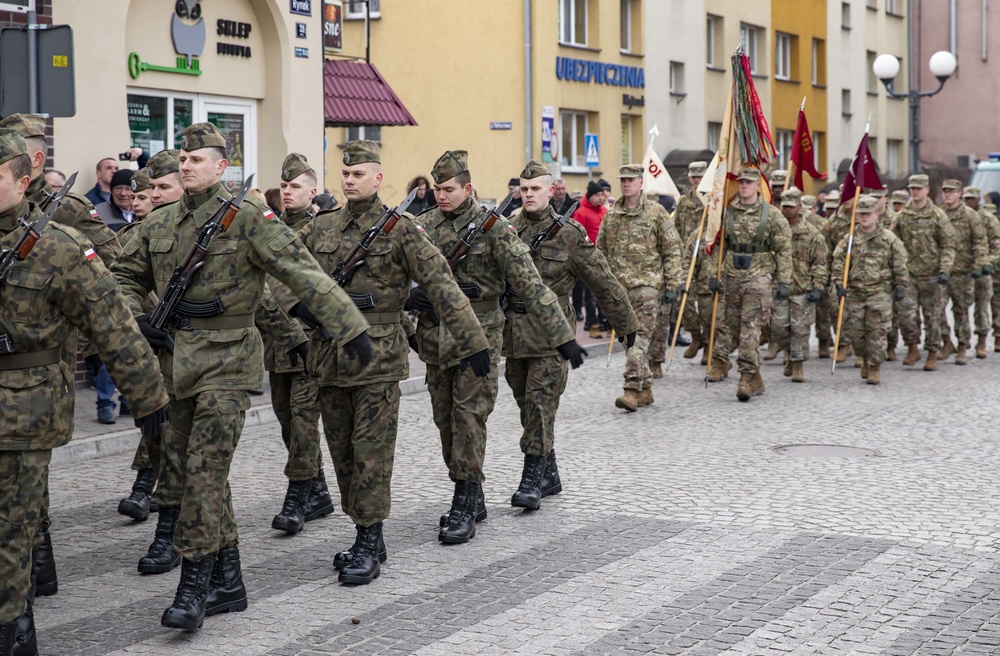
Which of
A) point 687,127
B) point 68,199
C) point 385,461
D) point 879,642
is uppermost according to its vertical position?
point 687,127

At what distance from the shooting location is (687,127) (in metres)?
35.1

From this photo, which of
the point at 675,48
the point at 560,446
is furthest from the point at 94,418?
the point at 675,48

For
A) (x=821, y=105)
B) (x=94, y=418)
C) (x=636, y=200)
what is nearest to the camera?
(x=94, y=418)

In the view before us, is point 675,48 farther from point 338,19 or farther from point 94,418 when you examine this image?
point 94,418

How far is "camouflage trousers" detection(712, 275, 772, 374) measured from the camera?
13164mm

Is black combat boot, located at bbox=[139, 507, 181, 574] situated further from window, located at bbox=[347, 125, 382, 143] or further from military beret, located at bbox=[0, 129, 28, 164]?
window, located at bbox=[347, 125, 382, 143]

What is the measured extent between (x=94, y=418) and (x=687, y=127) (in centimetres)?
2549

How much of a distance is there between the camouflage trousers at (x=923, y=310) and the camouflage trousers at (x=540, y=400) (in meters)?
8.30

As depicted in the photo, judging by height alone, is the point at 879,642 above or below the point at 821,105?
below

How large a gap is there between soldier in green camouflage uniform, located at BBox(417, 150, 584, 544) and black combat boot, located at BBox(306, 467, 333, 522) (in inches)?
29.9

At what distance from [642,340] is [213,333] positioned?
23.2ft

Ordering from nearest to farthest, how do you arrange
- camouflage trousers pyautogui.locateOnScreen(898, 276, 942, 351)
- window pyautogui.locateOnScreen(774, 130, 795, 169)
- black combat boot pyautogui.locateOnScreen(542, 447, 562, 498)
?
1. black combat boot pyautogui.locateOnScreen(542, 447, 562, 498)
2. camouflage trousers pyautogui.locateOnScreen(898, 276, 942, 351)
3. window pyautogui.locateOnScreen(774, 130, 795, 169)

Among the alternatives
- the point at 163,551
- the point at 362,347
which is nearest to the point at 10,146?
the point at 362,347

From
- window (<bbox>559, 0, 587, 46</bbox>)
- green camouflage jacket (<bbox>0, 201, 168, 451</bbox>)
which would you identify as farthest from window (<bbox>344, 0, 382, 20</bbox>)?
green camouflage jacket (<bbox>0, 201, 168, 451</bbox>)
